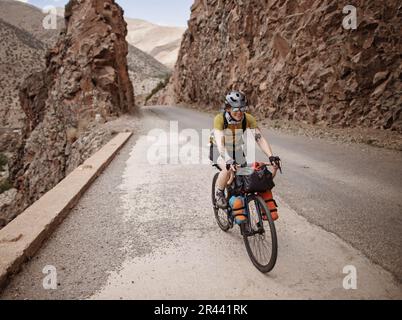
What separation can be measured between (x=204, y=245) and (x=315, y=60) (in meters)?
14.8

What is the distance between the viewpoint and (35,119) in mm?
26312

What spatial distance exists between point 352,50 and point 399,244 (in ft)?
41.5

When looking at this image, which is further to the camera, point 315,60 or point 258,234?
point 315,60

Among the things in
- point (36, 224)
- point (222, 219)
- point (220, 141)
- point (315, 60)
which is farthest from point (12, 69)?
point (220, 141)

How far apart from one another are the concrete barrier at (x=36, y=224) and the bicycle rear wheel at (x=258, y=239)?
104 inches

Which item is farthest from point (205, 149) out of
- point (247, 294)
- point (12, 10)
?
point (12, 10)

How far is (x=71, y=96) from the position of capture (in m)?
22.5

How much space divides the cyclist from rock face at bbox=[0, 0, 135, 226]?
15.5m

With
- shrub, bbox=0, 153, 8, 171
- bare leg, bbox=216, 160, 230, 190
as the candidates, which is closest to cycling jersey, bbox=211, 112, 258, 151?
bare leg, bbox=216, 160, 230, 190

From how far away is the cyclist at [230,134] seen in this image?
4.04 metres

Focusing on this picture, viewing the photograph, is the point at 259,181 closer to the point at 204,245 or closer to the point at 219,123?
the point at 219,123

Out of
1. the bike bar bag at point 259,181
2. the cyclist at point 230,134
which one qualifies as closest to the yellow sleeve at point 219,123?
the cyclist at point 230,134

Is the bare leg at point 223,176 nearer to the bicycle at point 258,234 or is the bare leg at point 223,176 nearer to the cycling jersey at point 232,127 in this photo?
the bicycle at point 258,234
